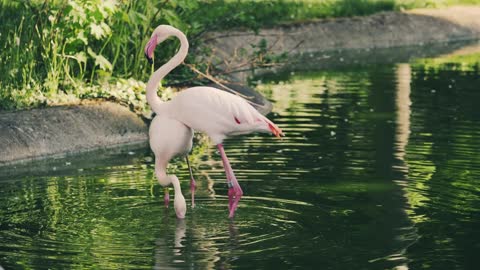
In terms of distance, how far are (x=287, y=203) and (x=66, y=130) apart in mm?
3598

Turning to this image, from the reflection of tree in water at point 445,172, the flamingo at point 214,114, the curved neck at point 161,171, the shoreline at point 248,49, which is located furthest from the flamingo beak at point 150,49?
the shoreline at point 248,49

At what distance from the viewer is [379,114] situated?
13.8 meters

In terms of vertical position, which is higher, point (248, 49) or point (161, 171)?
point (161, 171)

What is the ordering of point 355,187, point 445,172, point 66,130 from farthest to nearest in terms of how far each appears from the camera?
point 66,130 → point 445,172 → point 355,187

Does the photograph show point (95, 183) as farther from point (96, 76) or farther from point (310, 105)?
point (310, 105)

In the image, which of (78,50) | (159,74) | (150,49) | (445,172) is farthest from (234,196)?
(78,50)

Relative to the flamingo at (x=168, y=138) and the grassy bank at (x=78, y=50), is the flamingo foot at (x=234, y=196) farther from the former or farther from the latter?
the grassy bank at (x=78, y=50)

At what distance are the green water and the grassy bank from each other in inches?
49.0

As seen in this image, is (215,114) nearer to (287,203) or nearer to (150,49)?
(150,49)

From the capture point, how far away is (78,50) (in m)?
13.0

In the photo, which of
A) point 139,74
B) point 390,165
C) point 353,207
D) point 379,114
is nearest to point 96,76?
point 139,74

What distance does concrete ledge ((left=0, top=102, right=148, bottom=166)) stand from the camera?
11125mm

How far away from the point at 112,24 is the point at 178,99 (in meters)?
4.54

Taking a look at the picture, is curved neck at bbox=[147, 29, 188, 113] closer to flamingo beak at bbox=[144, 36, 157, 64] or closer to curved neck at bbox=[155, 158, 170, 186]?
flamingo beak at bbox=[144, 36, 157, 64]
